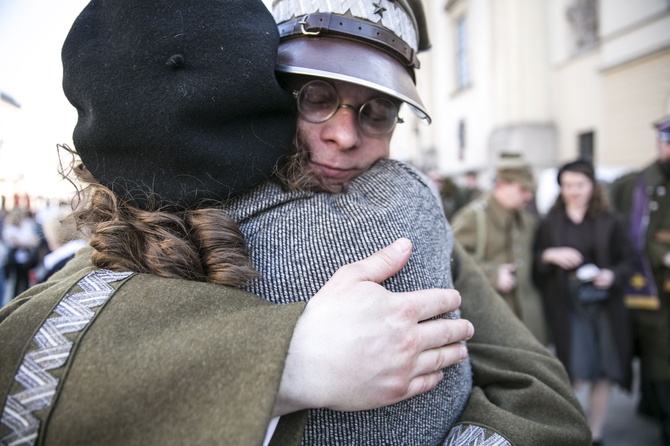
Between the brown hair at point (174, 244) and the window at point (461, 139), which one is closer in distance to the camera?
the brown hair at point (174, 244)

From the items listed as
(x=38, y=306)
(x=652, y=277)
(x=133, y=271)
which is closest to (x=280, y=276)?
(x=133, y=271)

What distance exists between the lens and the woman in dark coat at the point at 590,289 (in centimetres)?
337

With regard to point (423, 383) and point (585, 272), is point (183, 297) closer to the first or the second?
point (423, 383)

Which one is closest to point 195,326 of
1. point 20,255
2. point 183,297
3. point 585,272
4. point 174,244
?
point 183,297

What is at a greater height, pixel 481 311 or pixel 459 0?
pixel 459 0

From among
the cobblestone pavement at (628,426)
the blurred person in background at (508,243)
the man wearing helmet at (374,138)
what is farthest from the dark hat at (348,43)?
the cobblestone pavement at (628,426)

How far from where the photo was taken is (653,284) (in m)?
3.62

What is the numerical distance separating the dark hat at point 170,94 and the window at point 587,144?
14.2 metres

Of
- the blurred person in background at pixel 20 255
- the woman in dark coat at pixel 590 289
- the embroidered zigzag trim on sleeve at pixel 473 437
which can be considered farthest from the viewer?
the blurred person in background at pixel 20 255

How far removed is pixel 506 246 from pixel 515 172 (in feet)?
2.21

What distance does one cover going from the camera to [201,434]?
2.21ft

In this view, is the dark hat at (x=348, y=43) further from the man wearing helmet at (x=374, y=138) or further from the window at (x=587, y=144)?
the window at (x=587, y=144)

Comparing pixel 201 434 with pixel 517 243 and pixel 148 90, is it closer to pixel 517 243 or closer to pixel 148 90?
pixel 148 90

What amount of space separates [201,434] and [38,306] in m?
0.36
